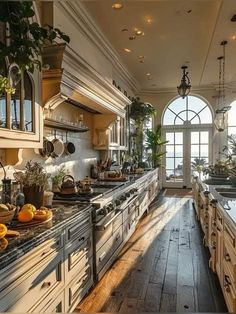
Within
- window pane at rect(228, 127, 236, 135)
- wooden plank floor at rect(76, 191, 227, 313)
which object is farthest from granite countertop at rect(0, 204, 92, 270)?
window pane at rect(228, 127, 236, 135)

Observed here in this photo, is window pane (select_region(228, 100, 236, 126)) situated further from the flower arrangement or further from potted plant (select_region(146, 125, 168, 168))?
the flower arrangement

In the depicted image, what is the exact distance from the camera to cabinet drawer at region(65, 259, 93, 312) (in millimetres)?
2018

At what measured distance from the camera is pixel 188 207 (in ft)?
21.1

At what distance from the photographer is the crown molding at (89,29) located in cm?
341

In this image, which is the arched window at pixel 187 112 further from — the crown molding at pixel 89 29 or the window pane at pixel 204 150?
the crown molding at pixel 89 29

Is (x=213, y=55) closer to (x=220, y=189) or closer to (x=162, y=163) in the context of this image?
(x=220, y=189)

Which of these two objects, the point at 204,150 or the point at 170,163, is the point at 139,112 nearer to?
the point at 170,163

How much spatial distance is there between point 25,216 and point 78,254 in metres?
0.63

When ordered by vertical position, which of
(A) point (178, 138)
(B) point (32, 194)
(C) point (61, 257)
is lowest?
(C) point (61, 257)

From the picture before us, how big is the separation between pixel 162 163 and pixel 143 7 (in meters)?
6.38

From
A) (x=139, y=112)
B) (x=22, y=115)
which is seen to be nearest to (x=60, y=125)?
(x=22, y=115)

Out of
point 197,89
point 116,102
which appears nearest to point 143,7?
point 116,102

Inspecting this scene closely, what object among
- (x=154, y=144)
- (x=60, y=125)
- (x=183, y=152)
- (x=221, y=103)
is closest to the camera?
(x=60, y=125)

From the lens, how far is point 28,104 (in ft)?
7.03
